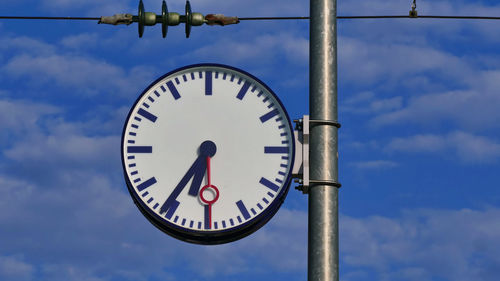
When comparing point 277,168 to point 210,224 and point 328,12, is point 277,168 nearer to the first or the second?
point 210,224

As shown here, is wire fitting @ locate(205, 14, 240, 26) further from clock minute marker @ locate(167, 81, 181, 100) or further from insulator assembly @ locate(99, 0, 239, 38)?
clock minute marker @ locate(167, 81, 181, 100)

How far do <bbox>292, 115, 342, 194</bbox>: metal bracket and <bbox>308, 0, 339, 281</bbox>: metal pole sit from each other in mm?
25

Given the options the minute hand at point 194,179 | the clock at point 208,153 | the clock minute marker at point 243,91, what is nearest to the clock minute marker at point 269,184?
the clock at point 208,153

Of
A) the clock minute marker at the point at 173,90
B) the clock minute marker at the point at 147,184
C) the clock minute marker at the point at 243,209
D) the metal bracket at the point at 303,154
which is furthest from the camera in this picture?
the clock minute marker at the point at 173,90

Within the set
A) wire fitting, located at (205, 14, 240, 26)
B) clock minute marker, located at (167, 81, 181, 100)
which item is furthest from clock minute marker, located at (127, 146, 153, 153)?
wire fitting, located at (205, 14, 240, 26)

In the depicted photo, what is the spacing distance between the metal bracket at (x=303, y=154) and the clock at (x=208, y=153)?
0.10m

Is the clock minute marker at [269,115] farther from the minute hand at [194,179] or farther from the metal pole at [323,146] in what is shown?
the metal pole at [323,146]

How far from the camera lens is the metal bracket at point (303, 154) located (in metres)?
8.12

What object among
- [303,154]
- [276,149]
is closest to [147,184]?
[276,149]

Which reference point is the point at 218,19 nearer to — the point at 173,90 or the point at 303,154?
the point at 173,90

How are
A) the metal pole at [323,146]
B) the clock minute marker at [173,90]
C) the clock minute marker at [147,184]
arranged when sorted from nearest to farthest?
the metal pole at [323,146] < the clock minute marker at [147,184] < the clock minute marker at [173,90]

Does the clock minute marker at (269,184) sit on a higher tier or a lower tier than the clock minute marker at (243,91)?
lower

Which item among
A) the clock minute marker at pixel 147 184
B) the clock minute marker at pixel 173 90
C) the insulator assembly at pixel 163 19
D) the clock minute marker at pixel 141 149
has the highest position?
the insulator assembly at pixel 163 19

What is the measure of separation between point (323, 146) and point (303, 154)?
385 mm
